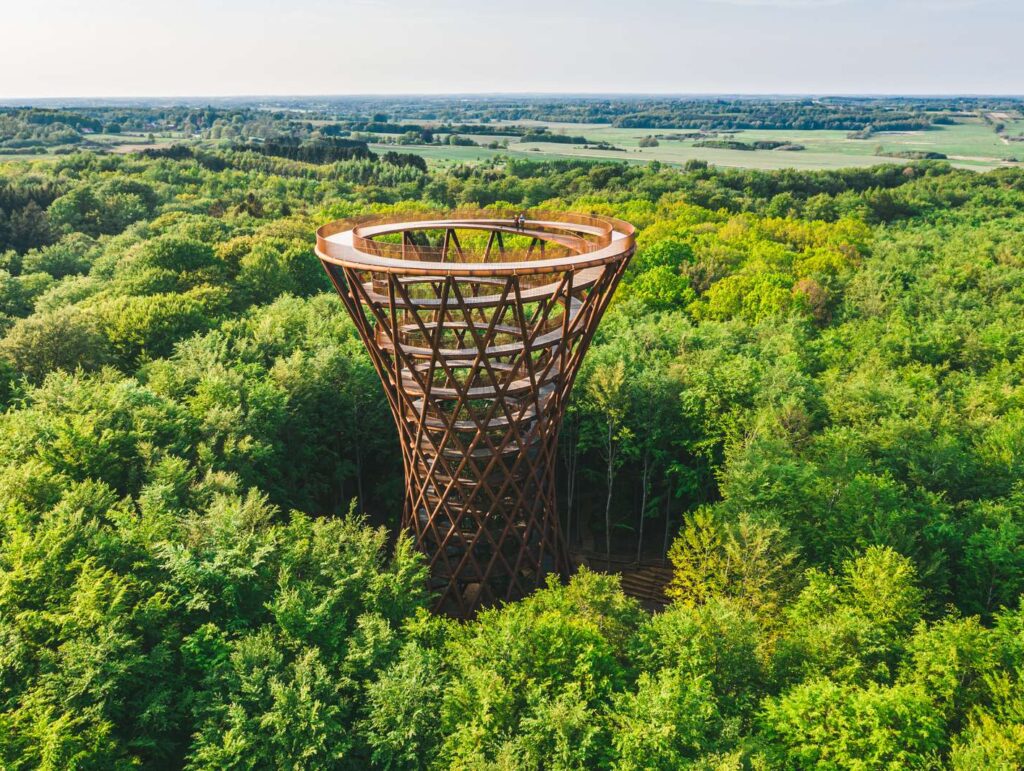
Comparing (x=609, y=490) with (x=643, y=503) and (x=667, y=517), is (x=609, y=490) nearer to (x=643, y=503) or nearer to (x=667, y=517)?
(x=643, y=503)

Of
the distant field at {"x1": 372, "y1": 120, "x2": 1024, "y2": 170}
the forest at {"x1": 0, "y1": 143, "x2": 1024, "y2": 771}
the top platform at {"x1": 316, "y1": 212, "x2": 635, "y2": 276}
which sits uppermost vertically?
the distant field at {"x1": 372, "y1": 120, "x2": 1024, "y2": 170}

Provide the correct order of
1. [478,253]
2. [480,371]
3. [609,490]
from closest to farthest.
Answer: [480,371] < [478,253] < [609,490]

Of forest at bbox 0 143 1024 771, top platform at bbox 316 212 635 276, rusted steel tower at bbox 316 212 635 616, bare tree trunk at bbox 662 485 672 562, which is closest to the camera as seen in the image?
forest at bbox 0 143 1024 771

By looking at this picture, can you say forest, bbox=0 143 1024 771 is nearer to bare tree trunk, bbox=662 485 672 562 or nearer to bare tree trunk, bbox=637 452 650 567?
bare tree trunk, bbox=662 485 672 562

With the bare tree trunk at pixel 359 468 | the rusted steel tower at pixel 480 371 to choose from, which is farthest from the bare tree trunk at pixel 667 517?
the bare tree trunk at pixel 359 468

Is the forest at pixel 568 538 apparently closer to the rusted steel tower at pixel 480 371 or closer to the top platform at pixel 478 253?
the rusted steel tower at pixel 480 371

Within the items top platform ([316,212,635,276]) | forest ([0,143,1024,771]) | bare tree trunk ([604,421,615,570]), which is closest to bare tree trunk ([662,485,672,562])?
forest ([0,143,1024,771])

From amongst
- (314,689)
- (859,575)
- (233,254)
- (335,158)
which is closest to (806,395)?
(859,575)

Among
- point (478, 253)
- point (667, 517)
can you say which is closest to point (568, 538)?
point (667, 517)

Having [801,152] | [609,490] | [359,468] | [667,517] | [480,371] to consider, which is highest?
[801,152]
